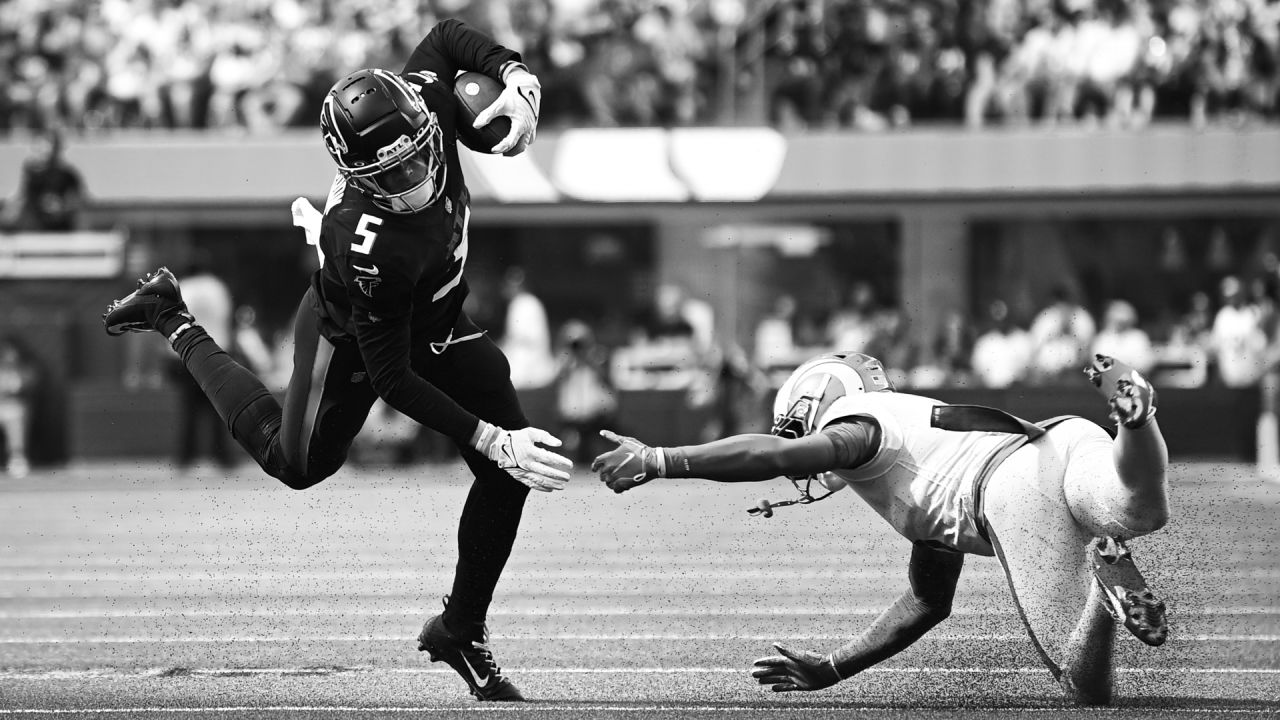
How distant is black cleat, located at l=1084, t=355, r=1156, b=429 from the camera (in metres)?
4.12

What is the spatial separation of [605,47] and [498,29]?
3.75 ft

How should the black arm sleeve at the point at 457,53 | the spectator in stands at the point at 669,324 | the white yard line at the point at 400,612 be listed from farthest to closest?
the spectator in stands at the point at 669,324 → the white yard line at the point at 400,612 → the black arm sleeve at the point at 457,53

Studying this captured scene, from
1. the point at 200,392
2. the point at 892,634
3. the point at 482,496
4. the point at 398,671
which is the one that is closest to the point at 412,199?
the point at 482,496

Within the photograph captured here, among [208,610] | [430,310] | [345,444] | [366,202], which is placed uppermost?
[366,202]

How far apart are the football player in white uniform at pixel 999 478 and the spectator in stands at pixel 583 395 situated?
30.6 ft

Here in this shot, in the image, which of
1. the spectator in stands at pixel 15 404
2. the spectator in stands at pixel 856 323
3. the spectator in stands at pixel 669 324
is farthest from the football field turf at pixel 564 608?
the spectator in stands at pixel 669 324

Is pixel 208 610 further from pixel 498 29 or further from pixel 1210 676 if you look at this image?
pixel 498 29

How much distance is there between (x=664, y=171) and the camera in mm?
16188

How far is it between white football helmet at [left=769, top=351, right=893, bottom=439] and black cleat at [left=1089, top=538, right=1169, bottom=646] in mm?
813

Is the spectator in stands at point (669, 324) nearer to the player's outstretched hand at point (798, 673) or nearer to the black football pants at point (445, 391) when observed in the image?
the black football pants at point (445, 391)

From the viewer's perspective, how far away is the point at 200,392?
14.1 m

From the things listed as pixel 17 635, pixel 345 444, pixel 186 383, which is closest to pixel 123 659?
pixel 17 635

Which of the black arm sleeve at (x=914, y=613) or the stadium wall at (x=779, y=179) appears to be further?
the stadium wall at (x=779, y=179)

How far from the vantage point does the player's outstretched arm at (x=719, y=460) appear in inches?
166
